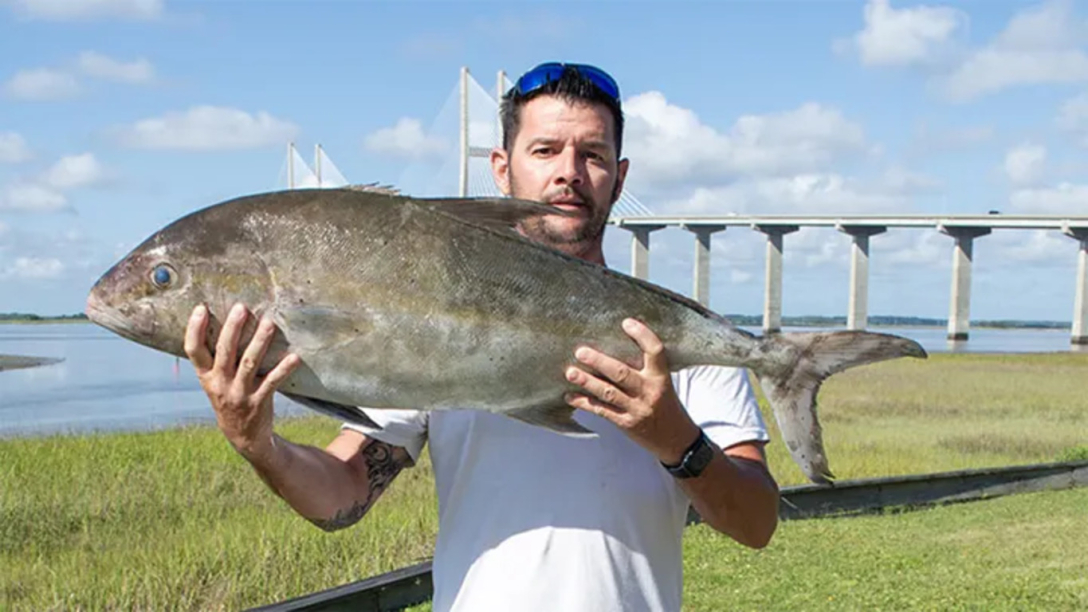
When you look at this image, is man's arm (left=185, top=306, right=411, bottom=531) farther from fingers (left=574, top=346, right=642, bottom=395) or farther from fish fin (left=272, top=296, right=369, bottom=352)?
fingers (left=574, top=346, right=642, bottom=395)

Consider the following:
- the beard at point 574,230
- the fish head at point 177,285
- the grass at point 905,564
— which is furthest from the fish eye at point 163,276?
the grass at point 905,564

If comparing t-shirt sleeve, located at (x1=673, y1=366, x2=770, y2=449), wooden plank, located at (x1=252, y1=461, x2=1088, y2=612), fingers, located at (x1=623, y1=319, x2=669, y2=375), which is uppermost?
fingers, located at (x1=623, y1=319, x2=669, y2=375)

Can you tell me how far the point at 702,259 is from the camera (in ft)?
261

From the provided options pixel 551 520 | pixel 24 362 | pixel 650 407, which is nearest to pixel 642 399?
pixel 650 407

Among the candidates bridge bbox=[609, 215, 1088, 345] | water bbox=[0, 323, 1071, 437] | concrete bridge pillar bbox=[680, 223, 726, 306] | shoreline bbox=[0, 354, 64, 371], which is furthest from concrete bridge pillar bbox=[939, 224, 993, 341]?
shoreline bbox=[0, 354, 64, 371]

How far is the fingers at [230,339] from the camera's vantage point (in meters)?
2.54

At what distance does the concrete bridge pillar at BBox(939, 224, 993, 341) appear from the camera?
3110 inches

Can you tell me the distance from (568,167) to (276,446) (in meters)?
1.12

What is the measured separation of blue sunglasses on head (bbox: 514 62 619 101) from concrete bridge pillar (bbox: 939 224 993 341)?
80.1m

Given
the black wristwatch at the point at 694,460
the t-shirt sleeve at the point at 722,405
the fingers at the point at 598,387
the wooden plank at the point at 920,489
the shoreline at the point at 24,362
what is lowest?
the shoreline at the point at 24,362

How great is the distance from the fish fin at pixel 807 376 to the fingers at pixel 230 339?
1.44 metres

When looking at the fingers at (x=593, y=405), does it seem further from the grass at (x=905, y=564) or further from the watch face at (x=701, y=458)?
the grass at (x=905, y=564)

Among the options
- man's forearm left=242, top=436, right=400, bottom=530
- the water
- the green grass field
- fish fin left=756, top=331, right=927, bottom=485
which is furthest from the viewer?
the water

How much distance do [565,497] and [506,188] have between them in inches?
40.5
